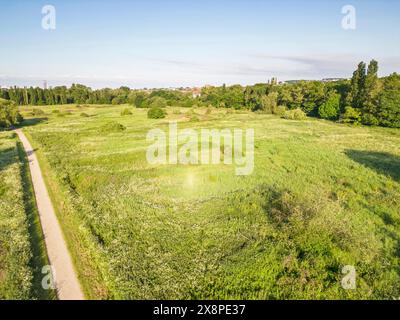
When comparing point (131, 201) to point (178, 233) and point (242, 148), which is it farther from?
point (242, 148)

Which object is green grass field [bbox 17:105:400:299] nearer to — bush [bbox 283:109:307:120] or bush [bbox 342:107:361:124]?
bush [bbox 342:107:361:124]

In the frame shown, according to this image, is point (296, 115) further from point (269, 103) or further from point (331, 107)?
point (269, 103)

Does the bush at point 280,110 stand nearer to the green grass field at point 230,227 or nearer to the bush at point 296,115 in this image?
the bush at point 296,115

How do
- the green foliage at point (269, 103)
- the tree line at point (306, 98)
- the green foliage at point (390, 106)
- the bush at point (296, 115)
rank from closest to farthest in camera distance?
the green foliage at point (390, 106) < the tree line at point (306, 98) < the bush at point (296, 115) < the green foliage at point (269, 103)

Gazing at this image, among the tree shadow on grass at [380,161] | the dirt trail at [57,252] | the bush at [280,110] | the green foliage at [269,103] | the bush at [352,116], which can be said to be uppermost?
the green foliage at [269,103]

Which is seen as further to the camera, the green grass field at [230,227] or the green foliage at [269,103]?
the green foliage at [269,103]

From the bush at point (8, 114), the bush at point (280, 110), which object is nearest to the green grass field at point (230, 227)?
the bush at point (8, 114)

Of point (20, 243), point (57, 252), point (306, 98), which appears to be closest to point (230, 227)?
point (57, 252)
